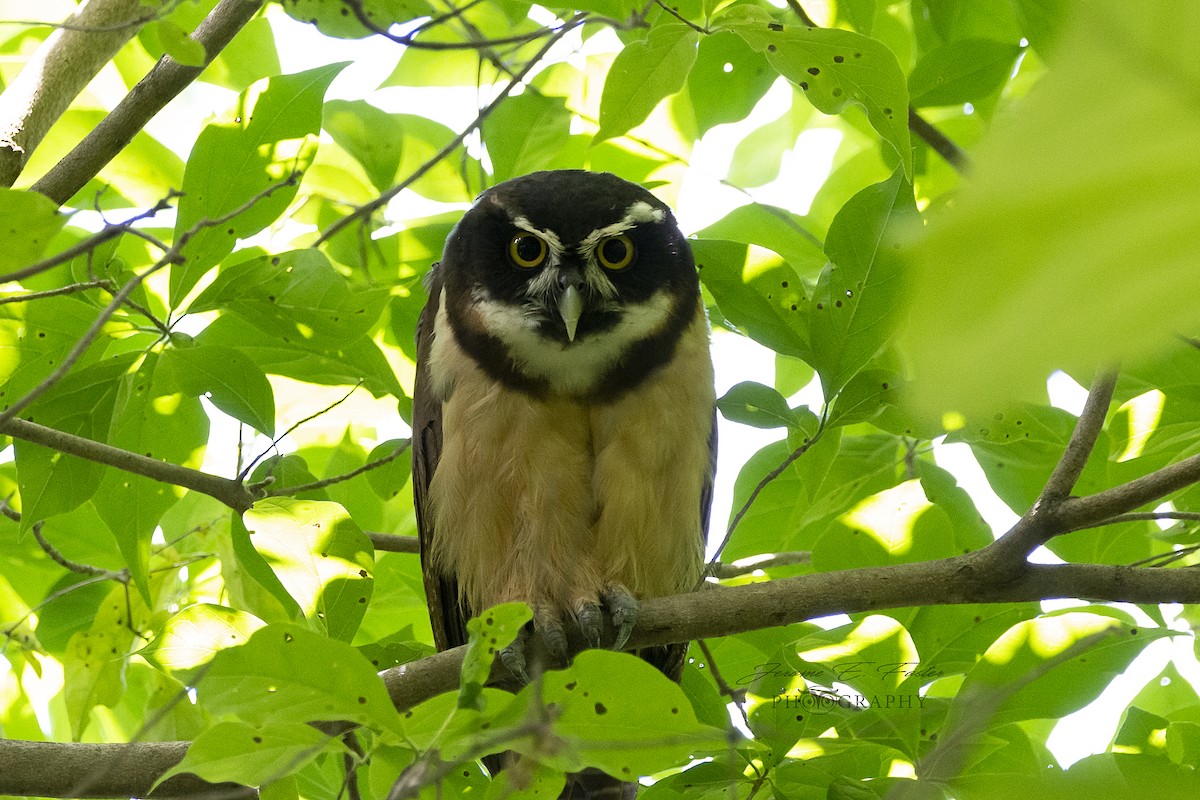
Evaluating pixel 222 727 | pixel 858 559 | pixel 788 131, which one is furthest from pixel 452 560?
pixel 788 131

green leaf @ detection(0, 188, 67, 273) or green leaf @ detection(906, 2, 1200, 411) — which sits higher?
green leaf @ detection(0, 188, 67, 273)

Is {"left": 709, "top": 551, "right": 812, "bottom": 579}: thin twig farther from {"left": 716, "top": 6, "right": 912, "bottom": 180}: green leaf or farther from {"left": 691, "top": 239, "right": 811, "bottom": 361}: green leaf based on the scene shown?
{"left": 716, "top": 6, "right": 912, "bottom": 180}: green leaf

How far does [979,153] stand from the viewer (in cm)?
39

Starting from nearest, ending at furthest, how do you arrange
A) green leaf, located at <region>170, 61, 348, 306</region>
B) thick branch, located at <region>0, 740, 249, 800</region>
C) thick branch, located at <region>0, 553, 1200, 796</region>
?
1. thick branch, located at <region>0, 740, 249, 800</region>
2. thick branch, located at <region>0, 553, 1200, 796</region>
3. green leaf, located at <region>170, 61, 348, 306</region>

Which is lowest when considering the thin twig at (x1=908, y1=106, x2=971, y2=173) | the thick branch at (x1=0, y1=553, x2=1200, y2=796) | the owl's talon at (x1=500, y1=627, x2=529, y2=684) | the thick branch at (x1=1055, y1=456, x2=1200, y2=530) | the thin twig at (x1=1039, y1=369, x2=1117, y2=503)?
the owl's talon at (x1=500, y1=627, x2=529, y2=684)

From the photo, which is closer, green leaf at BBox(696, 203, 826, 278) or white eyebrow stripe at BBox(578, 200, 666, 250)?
white eyebrow stripe at BBox(578, 200, 666, 250)

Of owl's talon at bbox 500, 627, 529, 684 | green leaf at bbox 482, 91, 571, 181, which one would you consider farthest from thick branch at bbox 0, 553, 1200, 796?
green leaf at bbox 482, 91, 571, 181

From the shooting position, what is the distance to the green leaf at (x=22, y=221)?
1549 mm

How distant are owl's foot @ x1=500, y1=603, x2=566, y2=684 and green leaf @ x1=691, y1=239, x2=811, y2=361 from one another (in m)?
1.04

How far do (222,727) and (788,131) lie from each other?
3341 mm

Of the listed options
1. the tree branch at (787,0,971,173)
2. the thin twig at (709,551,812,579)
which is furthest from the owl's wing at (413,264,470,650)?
the tree branch at (787,0,971,173)

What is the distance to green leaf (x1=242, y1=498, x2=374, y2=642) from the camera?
259 centimetres

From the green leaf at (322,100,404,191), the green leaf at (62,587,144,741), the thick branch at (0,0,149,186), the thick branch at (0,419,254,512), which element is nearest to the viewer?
the thick branch at (0,0,149,186)

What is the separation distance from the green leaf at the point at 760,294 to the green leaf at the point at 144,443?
1509mm
